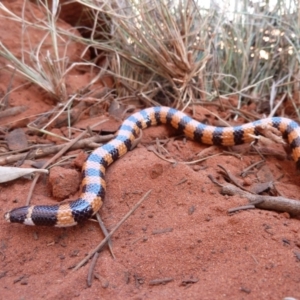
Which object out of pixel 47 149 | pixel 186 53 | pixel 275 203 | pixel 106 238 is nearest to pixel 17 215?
pixel 106 238

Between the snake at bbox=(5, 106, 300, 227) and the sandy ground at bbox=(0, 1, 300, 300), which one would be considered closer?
the sandy ground at bbox=(0, 1, 300, 300)

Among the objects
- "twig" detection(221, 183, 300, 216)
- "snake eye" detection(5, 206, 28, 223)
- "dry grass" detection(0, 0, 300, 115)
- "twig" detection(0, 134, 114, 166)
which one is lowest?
"snake eye" detection(5, 206, 28, 223)

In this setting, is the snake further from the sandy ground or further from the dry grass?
the dry grass

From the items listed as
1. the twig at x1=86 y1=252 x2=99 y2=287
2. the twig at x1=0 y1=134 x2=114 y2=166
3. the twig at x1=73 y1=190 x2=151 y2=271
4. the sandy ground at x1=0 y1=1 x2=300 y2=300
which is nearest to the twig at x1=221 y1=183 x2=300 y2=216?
the sandy ground at x1=0 y1=1 x2=300 y2=300

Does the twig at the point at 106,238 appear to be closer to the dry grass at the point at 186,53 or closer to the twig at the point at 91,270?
the twig at the point at 91,270

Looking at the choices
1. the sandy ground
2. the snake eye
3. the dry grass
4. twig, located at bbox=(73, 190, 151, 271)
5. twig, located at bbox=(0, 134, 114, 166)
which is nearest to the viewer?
the sandy ground

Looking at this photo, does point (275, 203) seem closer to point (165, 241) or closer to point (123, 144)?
point (165, 241)

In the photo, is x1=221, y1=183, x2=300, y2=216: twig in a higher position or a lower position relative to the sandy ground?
higher
